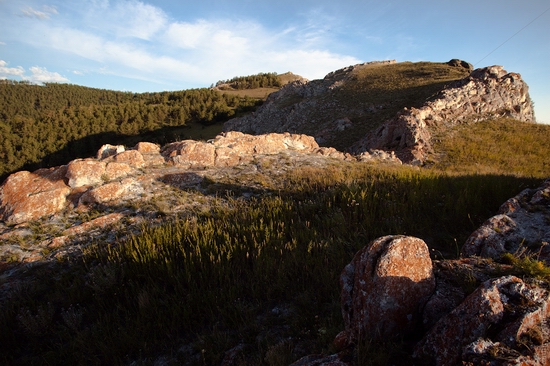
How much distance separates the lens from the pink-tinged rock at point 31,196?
6.09 metres

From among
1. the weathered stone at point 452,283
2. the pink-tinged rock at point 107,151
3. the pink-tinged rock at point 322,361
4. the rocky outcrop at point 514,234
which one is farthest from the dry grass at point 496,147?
the pink-tinged rock at point 107,151

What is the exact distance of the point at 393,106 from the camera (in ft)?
93.0

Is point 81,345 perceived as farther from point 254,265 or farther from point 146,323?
point 254,265

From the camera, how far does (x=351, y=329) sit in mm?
2211

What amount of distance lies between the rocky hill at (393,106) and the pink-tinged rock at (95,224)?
1353cm

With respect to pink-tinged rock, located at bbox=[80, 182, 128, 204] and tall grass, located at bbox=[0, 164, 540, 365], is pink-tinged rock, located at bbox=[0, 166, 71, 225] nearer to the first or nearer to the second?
pink-tinged rock, located at bbox=[80, 182, 128, 204]

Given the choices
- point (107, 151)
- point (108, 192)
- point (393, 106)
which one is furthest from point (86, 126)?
point (108, 192)

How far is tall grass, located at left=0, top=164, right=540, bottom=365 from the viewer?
2.92 m

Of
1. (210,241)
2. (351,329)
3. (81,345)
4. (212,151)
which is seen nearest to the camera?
(351,329)

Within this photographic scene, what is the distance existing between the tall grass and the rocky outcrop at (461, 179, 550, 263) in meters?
0.29

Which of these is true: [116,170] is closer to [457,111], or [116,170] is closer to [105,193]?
[105,193]

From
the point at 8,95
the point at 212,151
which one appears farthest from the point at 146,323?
the point at 8,95

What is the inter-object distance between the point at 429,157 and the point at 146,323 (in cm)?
1551

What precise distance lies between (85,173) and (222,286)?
18.5 ft
